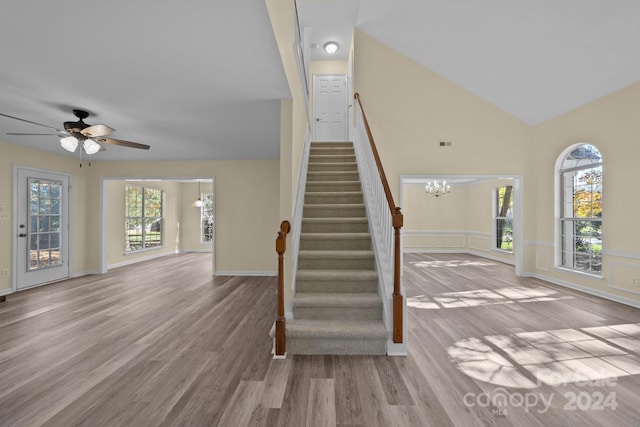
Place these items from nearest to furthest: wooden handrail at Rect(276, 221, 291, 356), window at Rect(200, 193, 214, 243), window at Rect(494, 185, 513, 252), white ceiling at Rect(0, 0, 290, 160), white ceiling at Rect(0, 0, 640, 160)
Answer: white ceiling at Rect(0, 0, 290, 160) → white ceiling at Rect(0, 0, 640, 160) → wooden handrail at Rect(276, 221, 291, 356) → window at Rect(494, 185, 513, 252) → window at Rect(200, 193, 214, 243)

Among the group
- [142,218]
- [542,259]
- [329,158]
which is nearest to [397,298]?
[329,158]

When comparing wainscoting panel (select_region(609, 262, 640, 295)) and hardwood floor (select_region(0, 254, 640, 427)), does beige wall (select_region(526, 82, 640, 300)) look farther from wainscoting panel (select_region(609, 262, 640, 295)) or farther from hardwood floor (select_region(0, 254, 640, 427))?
hardwood floor (select_region(0, 254, 640, 427))

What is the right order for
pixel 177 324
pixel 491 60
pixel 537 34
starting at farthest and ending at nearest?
pixel 491 60, pixel 537 34, pixel 177 324

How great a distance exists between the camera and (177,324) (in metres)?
3.57

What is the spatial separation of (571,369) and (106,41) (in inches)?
173

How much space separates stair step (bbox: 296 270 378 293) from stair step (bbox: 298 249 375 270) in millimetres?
153

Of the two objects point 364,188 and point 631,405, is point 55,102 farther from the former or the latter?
point 631,405

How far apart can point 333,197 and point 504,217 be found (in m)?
6.34

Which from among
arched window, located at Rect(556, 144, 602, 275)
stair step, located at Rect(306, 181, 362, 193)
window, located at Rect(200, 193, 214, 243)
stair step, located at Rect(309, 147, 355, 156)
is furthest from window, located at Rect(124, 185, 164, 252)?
arched window, located at Rect(556, 144, 602, 275)

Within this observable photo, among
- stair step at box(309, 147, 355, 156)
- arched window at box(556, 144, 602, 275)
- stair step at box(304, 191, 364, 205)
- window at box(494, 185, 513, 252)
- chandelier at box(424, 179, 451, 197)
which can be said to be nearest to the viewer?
stair step at box(304, 191, 364, 205)

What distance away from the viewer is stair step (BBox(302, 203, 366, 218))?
425 centimetres

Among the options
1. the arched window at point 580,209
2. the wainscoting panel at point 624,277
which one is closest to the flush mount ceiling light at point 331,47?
the arched window at point 580,209

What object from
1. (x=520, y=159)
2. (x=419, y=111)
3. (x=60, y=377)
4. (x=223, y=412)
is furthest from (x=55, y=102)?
(x=520, y=159)

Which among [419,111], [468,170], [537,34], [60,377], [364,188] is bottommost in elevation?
[60,377]
